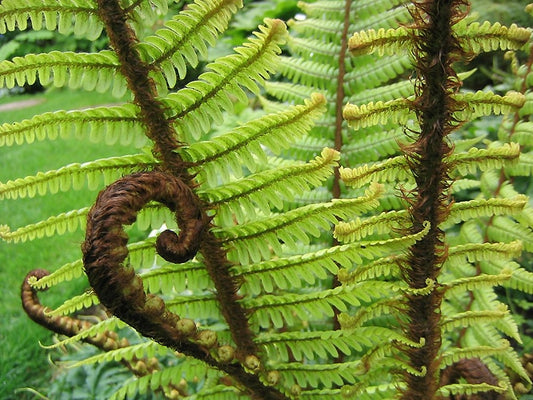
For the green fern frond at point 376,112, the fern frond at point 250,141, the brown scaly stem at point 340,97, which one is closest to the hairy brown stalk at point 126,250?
the fern frond at point 250,141

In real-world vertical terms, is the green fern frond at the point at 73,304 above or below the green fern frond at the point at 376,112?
below

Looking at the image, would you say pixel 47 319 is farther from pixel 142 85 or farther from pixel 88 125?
pixel 142 85

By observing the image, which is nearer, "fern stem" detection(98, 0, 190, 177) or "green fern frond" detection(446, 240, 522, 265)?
"fern stem" detection(98, 0, 190, 177)

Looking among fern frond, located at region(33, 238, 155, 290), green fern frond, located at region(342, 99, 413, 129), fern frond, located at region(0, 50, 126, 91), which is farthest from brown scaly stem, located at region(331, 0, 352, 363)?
fern frond, located at region(0, 50, 126, 91)

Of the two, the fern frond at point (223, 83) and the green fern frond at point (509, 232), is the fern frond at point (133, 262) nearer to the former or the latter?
the fern frond at point (223, 83)

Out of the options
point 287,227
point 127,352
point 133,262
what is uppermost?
point 287,227

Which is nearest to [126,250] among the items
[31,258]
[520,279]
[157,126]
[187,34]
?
[157,126]

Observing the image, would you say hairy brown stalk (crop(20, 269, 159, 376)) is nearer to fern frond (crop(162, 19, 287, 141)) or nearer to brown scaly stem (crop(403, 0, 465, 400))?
fern frond (crop(162, 19, 287, 141))
